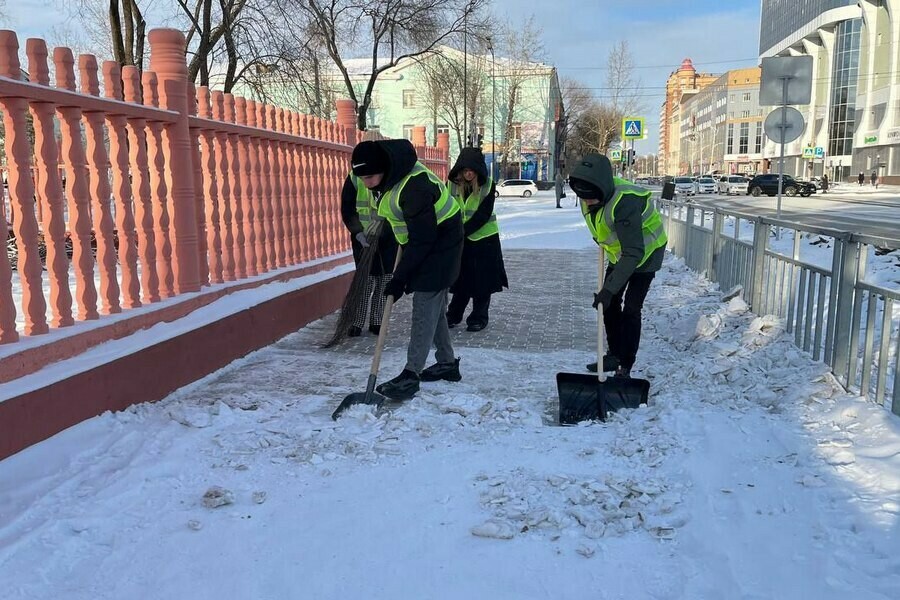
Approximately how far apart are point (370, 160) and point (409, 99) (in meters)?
53.9

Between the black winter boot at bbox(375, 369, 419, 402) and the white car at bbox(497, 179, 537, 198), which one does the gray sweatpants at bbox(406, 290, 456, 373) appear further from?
the white car at bbox(497, 179, 537, 198)

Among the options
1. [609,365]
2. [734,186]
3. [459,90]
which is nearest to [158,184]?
[609,365]

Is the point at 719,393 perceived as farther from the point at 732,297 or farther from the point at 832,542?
the point at 732,297

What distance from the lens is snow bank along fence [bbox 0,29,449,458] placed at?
3.57 meters

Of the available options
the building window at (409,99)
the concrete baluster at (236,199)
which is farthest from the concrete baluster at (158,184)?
the building window at (409,99)

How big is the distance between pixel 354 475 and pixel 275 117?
161 inches

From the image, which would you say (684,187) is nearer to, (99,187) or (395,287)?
(395,287)

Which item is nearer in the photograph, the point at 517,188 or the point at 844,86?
the point at 517,188

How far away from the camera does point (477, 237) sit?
6777 mm

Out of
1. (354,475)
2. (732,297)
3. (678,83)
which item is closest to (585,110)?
(732,297)

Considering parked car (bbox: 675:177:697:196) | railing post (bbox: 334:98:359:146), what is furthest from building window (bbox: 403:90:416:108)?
railing post (bbox: 334:98:359:146)

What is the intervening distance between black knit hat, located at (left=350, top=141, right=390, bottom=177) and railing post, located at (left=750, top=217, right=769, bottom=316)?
12.0 feet

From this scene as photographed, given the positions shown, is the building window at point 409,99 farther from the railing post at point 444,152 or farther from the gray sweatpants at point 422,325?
the gray sweatpants at point 422,325

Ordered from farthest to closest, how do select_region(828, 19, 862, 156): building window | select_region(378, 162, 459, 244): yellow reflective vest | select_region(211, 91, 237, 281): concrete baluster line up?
select_region(828, 19, 862, 156): building window → select_region(211, 91, 237, 281): concrete baluster → select_region(378, 162, 459, 244): yellow reflective vest
